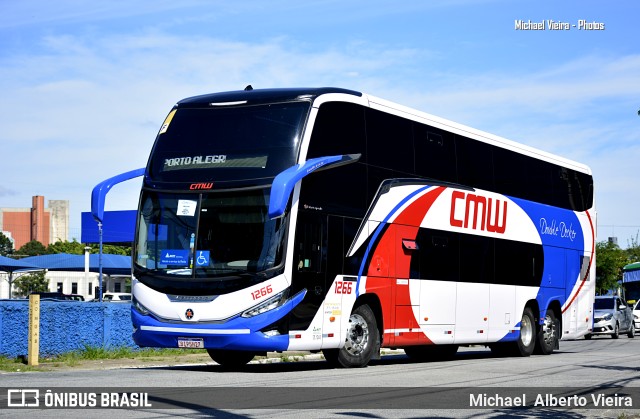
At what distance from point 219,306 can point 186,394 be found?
3.91 meters

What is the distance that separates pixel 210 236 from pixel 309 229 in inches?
63.7

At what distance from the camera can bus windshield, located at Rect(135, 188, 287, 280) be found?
1586cm

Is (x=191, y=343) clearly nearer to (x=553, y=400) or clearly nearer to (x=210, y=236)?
(x=210, y=236)

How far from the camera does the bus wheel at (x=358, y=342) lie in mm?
17484

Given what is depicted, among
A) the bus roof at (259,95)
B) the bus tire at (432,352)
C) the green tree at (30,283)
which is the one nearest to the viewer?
the bus roof at (259,95)

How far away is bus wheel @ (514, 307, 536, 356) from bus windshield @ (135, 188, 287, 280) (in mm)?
9907

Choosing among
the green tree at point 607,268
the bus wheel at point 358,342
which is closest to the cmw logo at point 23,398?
the bus wheel at point 358,342

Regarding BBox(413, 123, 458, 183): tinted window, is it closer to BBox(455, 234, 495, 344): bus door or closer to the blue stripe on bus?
BBox(455, 234, 495, 344): bus door

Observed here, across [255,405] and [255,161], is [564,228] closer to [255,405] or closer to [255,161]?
[255,161]

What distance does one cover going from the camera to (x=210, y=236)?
16.1m

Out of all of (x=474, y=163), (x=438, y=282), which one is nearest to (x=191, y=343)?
(x=438, y=282)

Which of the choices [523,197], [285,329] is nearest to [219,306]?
[285,329]

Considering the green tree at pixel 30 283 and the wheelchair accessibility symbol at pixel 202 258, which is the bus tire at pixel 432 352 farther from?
the green tree at pixel 30 283

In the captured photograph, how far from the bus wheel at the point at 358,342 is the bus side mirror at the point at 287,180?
2.95 m
